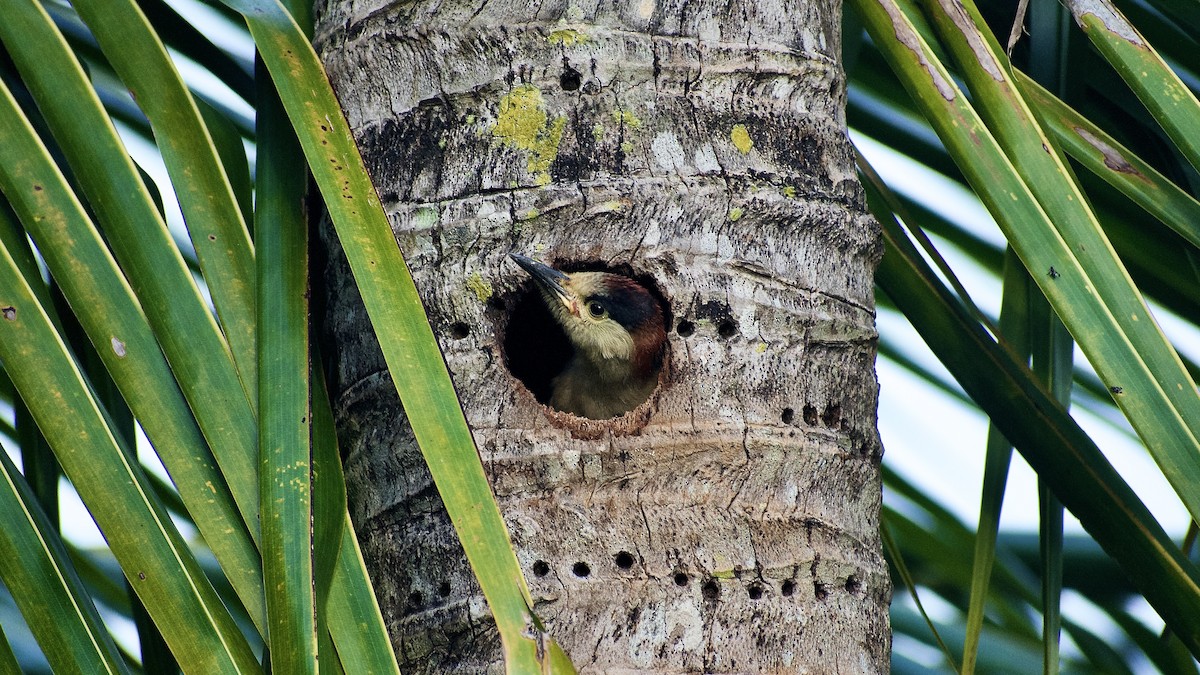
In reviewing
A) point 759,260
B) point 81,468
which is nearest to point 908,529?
Answer: point 759,260

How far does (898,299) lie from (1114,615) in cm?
94

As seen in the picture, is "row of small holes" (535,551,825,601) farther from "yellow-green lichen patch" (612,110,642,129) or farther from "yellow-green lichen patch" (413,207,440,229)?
"yellow-green lichen patch" (612,110,642,129)

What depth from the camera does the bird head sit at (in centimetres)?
256

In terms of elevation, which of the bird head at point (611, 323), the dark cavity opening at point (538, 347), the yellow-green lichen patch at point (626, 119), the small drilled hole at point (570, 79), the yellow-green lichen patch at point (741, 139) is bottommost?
the yellow-green lichen patch at point (741, 139)

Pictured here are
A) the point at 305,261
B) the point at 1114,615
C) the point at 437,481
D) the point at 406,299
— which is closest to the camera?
the point at 437,481

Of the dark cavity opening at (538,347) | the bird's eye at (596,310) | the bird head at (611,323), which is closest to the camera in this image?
the bird head at (611,323)

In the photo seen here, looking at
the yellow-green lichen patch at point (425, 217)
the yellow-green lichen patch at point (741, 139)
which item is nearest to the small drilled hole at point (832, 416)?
the yellow-green lichen patch at point (741, 139)

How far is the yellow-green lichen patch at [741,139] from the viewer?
1811 millimetres

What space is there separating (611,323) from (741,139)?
116 centimetres

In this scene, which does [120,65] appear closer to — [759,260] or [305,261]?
[305,261]

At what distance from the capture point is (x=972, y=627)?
1.71m

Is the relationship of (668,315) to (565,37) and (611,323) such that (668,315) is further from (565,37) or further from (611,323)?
(611,323)

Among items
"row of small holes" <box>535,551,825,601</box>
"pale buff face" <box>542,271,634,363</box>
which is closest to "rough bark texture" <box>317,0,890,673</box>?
"row of small holes" <box>535,551,825,601</box>

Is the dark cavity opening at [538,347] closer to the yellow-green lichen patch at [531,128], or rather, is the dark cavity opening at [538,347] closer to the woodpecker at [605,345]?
the woodpecker at [605,345]
